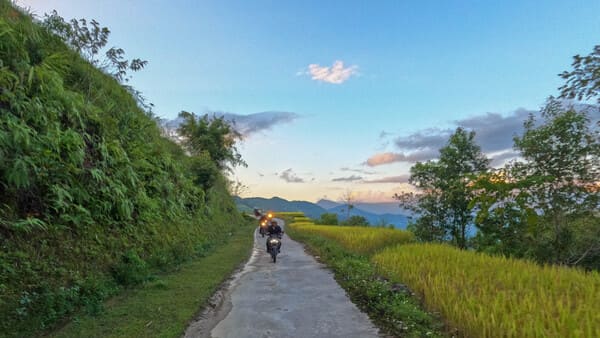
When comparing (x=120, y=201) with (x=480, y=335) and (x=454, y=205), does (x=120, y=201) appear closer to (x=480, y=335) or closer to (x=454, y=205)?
(x=480, y=335)

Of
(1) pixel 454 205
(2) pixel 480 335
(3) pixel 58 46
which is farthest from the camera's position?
(1) pixel 454 205

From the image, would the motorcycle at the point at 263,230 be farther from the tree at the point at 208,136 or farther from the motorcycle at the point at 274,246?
the tree at the point at 208,136

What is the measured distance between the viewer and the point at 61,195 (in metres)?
6.21

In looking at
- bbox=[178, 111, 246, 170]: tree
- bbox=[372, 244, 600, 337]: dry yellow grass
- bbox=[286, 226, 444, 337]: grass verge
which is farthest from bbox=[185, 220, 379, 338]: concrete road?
bbox=[178, 111, 246, 170]: tree

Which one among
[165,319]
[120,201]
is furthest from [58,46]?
[165,319]

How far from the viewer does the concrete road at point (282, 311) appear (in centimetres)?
525

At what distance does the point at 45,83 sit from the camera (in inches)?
288

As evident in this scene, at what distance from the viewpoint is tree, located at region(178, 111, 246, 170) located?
30781mm

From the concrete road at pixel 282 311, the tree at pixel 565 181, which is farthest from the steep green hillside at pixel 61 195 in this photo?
the tree at pixel 565 181

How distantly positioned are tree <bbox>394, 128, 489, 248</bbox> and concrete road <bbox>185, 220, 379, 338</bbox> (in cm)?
1273

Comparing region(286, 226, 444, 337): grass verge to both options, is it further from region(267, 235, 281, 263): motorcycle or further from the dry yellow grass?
region(267, 235, 281, 263): motorcycle

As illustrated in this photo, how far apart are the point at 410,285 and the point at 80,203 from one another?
7872mm

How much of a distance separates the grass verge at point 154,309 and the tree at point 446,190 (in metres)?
15.3

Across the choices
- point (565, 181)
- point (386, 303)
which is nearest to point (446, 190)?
point (565, 181)
